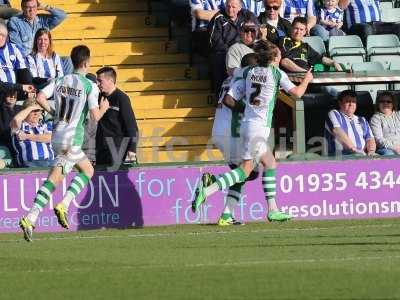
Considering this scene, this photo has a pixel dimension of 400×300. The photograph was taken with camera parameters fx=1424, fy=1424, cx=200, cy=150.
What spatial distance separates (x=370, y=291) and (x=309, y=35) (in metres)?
11.8

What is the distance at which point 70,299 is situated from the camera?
32.2 ft

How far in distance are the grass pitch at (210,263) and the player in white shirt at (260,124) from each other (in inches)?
18.3

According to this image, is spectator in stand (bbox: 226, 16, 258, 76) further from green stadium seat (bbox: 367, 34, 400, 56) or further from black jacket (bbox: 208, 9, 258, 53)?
green stadium seat (bbox: 367, 34, 400, 56)

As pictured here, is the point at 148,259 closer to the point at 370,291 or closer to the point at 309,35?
the point at 370,291

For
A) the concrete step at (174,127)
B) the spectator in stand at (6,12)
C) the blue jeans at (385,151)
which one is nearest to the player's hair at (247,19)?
the concrete step at (174,127)

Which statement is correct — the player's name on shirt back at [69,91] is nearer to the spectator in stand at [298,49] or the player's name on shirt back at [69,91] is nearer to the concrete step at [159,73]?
the spectator in stand at [298,49]

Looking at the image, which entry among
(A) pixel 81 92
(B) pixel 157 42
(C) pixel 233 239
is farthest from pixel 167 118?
(C) pixel 233 239

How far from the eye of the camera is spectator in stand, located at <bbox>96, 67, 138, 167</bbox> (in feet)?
56.4

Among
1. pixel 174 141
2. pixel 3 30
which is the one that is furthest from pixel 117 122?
pixel 3 30

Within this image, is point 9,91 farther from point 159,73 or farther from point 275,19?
point 275,19

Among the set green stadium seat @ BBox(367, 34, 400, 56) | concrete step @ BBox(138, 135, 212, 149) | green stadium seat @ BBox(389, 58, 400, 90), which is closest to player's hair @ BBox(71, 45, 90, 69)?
concrete step @ BBox(138, 135, 212, 149)

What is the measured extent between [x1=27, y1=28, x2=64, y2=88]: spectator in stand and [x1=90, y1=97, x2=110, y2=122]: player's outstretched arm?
2.08m

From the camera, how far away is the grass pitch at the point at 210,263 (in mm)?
10086

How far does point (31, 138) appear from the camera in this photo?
58.0 feet
